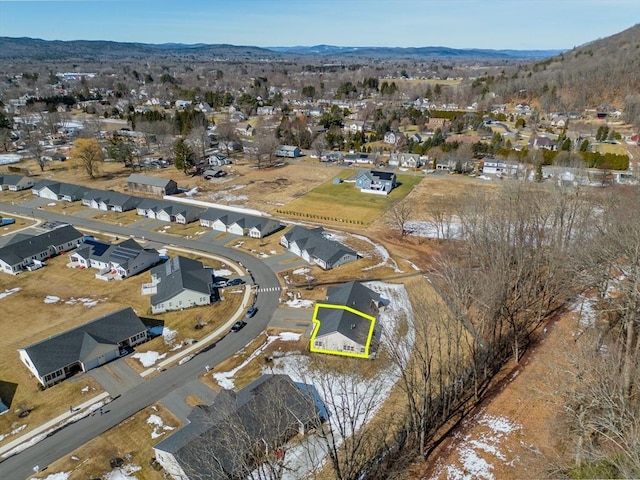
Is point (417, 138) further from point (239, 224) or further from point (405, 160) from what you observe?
point (239, 224)

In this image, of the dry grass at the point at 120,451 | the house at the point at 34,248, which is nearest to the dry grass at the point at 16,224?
the house at the point at 34,248

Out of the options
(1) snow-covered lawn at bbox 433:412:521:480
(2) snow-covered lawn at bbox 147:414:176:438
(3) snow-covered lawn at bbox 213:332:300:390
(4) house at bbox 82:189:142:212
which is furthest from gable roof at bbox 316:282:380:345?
(4) house at bbox 82:189:142:212

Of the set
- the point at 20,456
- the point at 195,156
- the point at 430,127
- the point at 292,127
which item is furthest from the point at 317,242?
the point at 430,127

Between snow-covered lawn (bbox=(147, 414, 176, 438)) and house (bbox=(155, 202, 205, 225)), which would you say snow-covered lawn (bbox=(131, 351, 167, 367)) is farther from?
house (bbox=(155, 202, 205, 225))

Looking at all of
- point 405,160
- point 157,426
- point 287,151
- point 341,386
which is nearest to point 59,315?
point 157,426

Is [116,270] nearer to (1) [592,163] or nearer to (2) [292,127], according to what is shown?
(2) [292,127]

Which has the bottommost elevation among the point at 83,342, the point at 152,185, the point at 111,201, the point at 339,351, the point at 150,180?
the point at 339,351
